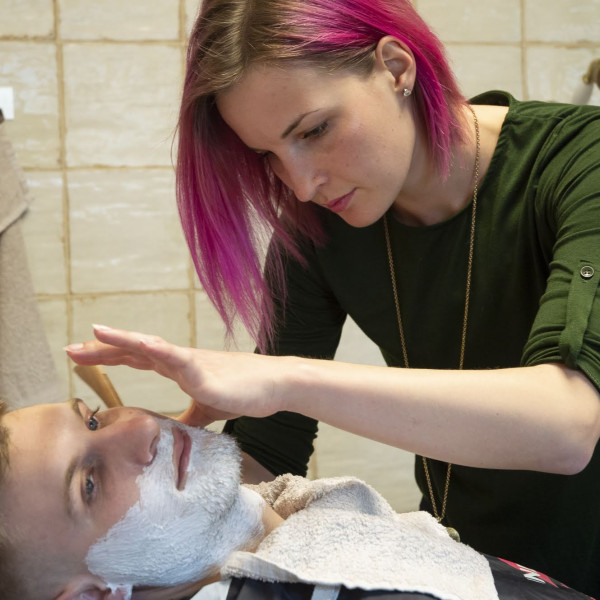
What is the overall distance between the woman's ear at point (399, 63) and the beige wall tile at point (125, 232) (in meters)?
0.98

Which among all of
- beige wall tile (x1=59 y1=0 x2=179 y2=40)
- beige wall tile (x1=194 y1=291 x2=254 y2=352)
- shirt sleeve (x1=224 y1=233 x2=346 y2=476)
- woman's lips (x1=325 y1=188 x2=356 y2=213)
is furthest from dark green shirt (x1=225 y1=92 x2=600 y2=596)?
beige wall tile (x1=59 y1=0 x2=179 y2=40)

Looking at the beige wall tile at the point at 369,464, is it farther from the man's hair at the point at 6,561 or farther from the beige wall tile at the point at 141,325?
the man's hair at the point at 6,561

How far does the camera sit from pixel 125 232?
185cm

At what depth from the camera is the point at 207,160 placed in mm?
1076

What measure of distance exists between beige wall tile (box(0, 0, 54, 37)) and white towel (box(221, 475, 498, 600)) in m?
1.29

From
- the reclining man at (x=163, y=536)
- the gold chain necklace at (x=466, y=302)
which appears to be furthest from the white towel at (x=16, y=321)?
the gold chain necklace at (x=466, y=302)

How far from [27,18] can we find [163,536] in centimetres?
134

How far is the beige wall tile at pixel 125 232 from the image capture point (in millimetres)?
1822

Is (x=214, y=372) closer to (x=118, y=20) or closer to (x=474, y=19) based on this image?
(x=118, y=20)

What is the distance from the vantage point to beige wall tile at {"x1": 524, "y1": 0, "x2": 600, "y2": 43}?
1.96 meters

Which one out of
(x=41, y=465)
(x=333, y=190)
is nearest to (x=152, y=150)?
(x=333, y=190)

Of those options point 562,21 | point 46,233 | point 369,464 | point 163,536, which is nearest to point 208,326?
point 46,233

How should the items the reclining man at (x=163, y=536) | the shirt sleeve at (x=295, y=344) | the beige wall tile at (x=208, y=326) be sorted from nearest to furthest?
the reclining man at (x=163, y=536), the shirt sleeve at (x=295, y=344), the beige wall tile at (x=208, y=326)

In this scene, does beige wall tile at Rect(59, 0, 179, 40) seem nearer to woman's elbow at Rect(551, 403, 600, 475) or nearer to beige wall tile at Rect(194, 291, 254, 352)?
beige wall tile at Rect(194, 291, 254, 352)
